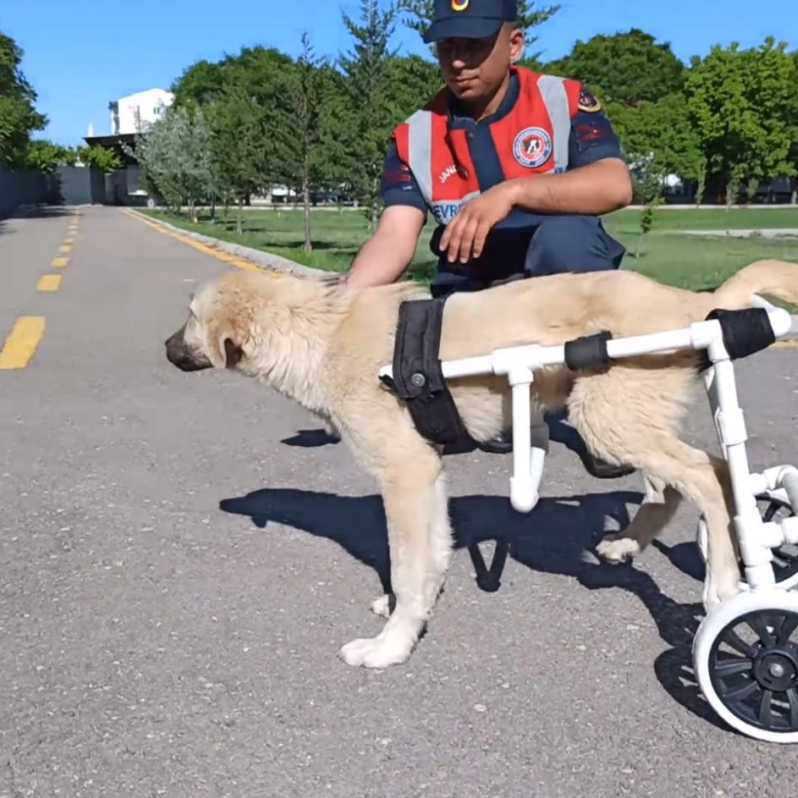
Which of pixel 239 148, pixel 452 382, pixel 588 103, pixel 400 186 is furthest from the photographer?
pixel 239 148

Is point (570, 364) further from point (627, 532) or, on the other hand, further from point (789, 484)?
point (627, 532)

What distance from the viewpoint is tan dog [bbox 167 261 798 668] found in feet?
9.93

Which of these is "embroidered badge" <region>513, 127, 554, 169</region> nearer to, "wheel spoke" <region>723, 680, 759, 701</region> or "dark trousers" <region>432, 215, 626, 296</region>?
"dark trousers" <region>432, 215, 626, 296</region>

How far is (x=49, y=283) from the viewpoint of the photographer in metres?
16.3

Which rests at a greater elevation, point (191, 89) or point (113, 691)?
point (191, 89)

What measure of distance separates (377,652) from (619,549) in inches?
49.5

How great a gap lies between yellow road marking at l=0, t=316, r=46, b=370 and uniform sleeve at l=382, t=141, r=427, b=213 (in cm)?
549

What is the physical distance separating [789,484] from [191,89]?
400 ft

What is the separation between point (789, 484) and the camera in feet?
9.95

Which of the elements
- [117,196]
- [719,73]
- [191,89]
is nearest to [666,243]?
[719,73]

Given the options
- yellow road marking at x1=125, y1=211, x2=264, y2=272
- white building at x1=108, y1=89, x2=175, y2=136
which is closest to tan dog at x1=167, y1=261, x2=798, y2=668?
yellow road marking at x1=125, y1=211, x2=264, y2=272

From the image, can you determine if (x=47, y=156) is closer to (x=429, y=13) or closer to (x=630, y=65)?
(x=630, y=65)

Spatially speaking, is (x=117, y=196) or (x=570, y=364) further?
(x=117, y=196)


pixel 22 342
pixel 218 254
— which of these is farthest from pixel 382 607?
pixel 218 254
